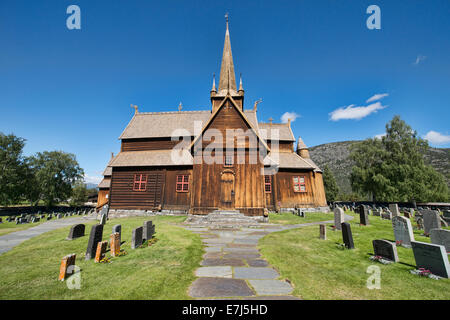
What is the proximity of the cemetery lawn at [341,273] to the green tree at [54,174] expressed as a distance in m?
48.8

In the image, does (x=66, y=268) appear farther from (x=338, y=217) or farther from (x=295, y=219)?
(x=295, y=219)

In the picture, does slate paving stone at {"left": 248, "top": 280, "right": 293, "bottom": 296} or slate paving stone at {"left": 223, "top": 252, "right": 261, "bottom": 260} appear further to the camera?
slate paving stone at {"left": 223, "top": 252, "right": 261, "bottom": 260}

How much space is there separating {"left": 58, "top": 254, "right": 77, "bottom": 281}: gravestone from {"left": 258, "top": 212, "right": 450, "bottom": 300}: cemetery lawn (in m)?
5.66

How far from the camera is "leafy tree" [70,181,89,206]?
44.8 meters

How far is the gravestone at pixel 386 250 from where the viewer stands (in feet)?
19.9

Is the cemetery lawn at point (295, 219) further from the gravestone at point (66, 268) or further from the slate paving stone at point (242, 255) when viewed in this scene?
the gravestone at point (66, 268)

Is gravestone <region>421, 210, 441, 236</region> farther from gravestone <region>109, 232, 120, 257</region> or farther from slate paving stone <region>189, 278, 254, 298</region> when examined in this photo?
gravestone <region>109, 232, 120, 257</region>

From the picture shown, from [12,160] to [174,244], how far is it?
43.7 meters

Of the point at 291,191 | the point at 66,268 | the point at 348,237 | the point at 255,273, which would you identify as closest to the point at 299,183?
the point at 291,191

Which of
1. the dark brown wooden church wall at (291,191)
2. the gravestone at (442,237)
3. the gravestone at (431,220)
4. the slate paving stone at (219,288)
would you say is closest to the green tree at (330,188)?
the dark brown wooden church wall at (291,191)

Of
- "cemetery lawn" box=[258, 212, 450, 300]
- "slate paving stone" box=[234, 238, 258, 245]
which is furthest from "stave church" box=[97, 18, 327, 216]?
"cemetery lawn" box=[258, 212, 450, 300]

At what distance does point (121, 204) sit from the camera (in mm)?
20562

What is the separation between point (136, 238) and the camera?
25.4 ft
